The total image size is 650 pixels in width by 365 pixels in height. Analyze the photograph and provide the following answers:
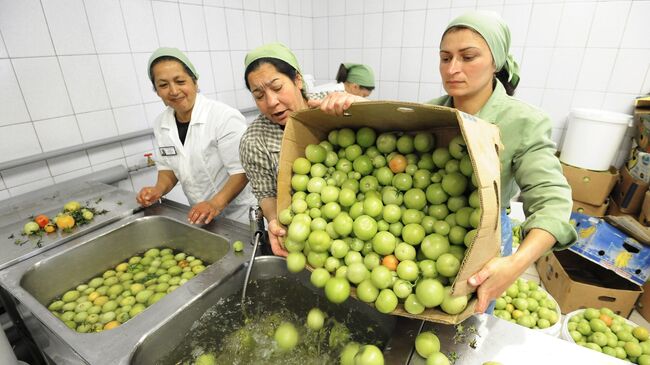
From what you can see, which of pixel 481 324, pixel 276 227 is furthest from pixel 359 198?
pixel 481 324

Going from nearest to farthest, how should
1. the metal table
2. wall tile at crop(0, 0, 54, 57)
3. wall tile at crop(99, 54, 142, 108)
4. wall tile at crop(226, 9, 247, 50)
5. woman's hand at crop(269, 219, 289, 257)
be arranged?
the metal table
woman's hand at crop(269, 219, 289, 257)
wall tile at crop(0, 0, 54, 57)
wall tile at crop(99, 54, 142, 108)
wall tile at crop(226, 9, 247, 50)

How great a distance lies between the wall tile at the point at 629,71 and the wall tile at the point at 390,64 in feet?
7.47

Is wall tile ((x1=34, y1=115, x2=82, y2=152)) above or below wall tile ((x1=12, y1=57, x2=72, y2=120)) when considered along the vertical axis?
below

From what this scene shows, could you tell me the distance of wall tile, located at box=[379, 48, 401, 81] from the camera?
13.8 feet

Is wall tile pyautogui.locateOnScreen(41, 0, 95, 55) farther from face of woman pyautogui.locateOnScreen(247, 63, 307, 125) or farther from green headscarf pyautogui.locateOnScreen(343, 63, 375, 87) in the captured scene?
green headscarf pyautogui.locateOnScreen(343, 63, 375, 87)

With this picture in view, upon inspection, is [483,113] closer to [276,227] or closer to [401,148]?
[401,148]

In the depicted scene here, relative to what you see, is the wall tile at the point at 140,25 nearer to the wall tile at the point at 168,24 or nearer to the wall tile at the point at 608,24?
the wall tile at the point at 168,24

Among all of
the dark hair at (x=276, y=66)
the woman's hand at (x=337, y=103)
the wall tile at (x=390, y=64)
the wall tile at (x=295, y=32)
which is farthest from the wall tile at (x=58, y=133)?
the wall tile at (x=390, y=64)

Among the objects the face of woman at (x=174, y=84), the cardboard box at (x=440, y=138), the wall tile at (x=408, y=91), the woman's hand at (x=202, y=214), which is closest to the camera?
the cardboard box at (x=440, y=138)

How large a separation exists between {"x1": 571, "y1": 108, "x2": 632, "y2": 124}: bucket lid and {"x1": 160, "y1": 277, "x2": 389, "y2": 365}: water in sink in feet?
10.9

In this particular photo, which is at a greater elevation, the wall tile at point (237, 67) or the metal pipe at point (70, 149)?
the wall tile at point (237, 67)

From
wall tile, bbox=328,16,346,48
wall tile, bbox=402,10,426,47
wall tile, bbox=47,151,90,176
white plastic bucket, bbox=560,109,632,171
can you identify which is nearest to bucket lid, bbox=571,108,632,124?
white plastic bucket, bbox=560,109,632,171

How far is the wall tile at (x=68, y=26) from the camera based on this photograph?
2287mm

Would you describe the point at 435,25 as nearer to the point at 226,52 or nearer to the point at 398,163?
the point at 226,52
